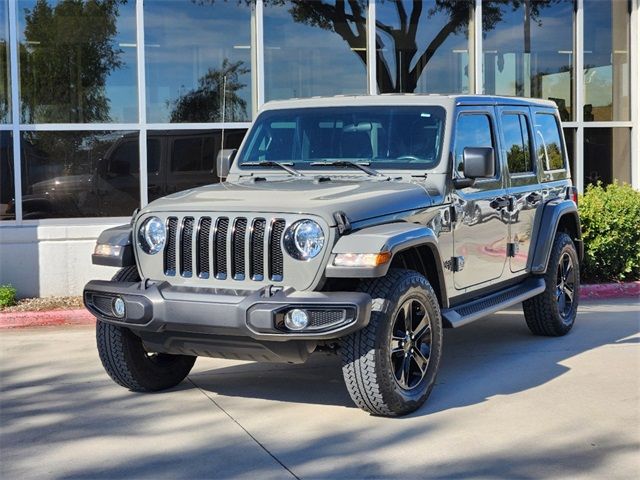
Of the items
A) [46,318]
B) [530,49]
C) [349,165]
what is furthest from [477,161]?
[530,49]

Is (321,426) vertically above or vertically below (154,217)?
below

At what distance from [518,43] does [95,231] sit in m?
6.16

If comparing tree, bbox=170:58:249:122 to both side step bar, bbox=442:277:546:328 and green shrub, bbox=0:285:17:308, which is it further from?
side step bar, bbox=442:277:546:328

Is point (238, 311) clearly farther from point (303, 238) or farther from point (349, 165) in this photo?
point (349, 165)

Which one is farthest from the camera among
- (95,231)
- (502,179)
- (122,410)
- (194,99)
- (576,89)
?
(576,89)

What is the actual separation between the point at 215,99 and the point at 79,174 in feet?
6.15

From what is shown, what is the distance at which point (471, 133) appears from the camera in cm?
722

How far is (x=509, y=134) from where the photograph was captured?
791cm

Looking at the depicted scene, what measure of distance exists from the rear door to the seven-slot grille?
2559mm

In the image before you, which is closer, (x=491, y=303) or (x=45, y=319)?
(x=491, y=303)

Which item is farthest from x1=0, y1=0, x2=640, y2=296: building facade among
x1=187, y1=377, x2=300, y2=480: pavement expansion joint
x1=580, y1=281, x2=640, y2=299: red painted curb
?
x1=187, y1=377, x2=300, y2=480: pavement expansion joint

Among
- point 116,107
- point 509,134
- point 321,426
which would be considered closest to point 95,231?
point 116,107

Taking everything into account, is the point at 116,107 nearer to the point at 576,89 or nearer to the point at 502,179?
the point at 502,179

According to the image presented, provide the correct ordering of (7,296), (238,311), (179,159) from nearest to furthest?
(238,311) → (7,296) → (179,159)
